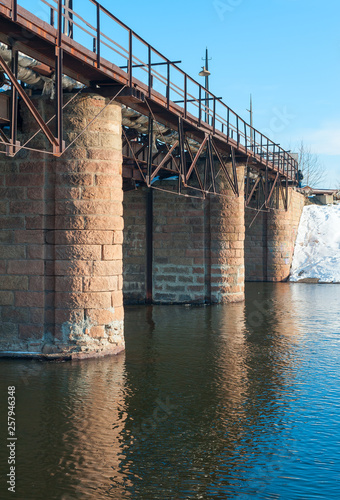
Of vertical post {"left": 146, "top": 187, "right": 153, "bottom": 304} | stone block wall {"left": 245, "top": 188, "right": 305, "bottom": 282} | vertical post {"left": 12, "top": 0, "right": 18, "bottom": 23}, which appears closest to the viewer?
vertical post {"left": 12, "top": 0, "right": 18, "bottom": 23}

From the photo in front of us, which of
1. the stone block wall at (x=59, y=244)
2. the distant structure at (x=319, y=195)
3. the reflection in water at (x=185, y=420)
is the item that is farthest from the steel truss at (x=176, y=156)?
the distant structure at (x=319, y=195)

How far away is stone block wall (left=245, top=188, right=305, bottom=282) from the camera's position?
3712 centimetres

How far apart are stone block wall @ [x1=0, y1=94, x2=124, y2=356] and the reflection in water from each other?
81 centimetres

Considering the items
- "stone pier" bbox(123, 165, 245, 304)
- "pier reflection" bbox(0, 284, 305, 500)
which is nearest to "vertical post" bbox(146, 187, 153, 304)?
"stone pier" bbox(123, 165, 245, 304)

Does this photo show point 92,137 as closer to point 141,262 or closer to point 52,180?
point 52,180

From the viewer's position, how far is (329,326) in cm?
1828

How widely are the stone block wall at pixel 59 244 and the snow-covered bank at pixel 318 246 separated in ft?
83.0

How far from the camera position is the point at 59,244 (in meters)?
13.4

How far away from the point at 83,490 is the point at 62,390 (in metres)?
4.18

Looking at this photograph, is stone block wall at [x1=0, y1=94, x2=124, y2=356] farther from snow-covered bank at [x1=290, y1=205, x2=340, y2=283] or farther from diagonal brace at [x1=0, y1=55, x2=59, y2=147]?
snow-covered bank at [x1=290, y1=205, x2=340, y2=283]

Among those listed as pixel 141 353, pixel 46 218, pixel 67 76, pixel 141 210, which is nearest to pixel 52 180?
pixel 46 218

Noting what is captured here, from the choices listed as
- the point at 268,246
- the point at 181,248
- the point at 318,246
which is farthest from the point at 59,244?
the point at 318,246

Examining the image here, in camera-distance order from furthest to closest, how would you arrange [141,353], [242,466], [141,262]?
[141,262]
[141,353]
[242,466]

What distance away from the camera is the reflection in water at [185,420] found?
265 inches
